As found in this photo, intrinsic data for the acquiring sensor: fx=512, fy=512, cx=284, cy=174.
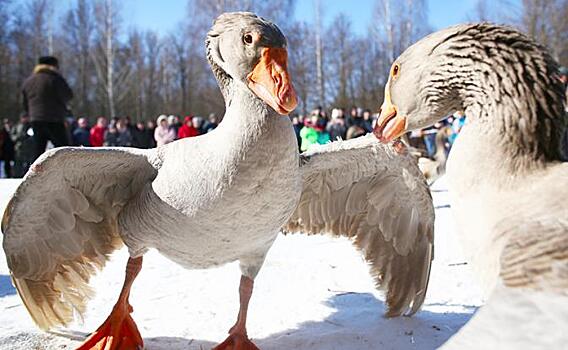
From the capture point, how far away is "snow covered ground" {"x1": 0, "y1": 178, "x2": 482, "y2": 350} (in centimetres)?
350

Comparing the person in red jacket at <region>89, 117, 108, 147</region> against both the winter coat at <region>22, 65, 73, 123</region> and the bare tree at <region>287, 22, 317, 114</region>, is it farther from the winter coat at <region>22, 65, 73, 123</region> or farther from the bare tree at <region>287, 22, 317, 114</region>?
the bare tree at <region>287, 22, 317, 114</region>

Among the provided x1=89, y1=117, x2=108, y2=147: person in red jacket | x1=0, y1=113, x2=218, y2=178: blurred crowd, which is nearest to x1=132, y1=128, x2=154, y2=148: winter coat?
x1=0, y1=113, x2=218, y2=178: blurred crowd

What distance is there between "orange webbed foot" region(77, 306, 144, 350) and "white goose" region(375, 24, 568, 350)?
2300 mm

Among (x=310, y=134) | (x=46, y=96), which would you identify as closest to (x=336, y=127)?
(x=310, y=134)

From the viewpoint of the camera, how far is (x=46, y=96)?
7961 mm

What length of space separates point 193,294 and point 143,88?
48320 millimetres

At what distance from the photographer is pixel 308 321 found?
3867mm

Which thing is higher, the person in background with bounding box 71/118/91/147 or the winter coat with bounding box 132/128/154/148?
the person in background with bounding box 71/118/91/147

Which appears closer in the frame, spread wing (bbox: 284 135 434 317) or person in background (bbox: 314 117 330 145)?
spread wing (bbox: 284 135 434 317)

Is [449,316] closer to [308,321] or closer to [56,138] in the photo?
[308,321]

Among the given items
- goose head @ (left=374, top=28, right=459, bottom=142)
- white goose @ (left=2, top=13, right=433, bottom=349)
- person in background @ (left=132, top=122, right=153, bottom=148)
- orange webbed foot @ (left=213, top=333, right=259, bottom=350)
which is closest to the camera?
goose head @ (left=374, top=28, right=459, bottom=142)

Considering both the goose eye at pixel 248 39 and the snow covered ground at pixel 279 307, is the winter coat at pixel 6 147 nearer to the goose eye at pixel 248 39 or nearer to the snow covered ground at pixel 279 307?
the snow covered ground at pixel 279 307

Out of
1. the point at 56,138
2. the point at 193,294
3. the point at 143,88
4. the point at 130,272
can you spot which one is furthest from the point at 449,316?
the point at 143,88

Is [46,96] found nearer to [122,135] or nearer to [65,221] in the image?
[65,221]
